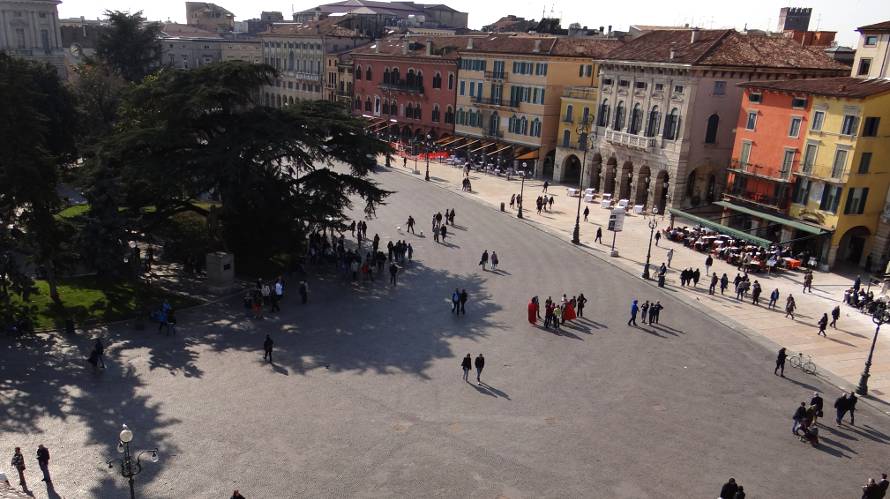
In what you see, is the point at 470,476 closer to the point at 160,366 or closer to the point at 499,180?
the point at 160,366

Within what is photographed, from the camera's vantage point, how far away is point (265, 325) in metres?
29.9

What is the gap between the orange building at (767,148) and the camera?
4516cm

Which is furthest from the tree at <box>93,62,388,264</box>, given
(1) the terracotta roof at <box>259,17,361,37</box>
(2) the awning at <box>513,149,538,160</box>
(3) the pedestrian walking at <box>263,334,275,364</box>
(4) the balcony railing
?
(1) the terracotta roof at <box>259,17,361,37</box>

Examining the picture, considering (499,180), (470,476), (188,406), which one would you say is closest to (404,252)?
(188,406)

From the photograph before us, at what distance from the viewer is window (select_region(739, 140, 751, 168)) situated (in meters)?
48.9

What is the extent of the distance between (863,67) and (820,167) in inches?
326

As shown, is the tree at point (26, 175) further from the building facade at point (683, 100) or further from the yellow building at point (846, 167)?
the building facade at point (683, 100)

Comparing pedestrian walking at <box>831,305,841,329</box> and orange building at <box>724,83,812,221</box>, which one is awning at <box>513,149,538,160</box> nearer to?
orange building at <box>724,83,812,221</box>

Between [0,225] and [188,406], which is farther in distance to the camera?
[0,225]

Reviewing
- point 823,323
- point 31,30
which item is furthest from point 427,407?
point 31,30

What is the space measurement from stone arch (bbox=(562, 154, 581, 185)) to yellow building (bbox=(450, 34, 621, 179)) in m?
1.43

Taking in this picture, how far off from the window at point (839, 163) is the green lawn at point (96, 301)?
38.1 m

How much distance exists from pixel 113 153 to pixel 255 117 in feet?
23.1

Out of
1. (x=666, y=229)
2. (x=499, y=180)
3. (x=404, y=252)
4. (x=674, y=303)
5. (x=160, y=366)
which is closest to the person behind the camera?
(x=160, y=366)
